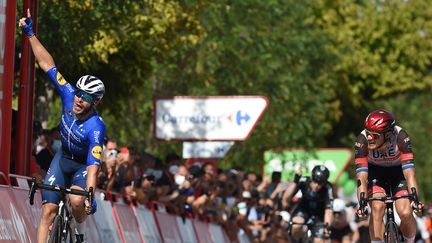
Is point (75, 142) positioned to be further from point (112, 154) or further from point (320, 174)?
point (320, 174)

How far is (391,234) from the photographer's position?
1644 centimetres

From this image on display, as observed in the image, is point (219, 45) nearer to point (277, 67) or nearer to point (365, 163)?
point (277, 67)

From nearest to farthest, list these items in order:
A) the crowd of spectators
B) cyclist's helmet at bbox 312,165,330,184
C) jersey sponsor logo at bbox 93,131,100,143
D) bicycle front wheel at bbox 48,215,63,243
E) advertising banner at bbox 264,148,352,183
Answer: bicycle front wheel at bbox 48,215,63,243, jersey sponsor logo at bbox 93,131,100,143, the crowd of spectators, cyclist's helmet at bbox 312,165,330,184, advertising banner at bbox 264,148,352,183

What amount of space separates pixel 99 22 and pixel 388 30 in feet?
94.6

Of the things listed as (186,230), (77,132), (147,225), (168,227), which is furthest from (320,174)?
(77,132)

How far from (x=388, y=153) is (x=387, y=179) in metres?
0.41

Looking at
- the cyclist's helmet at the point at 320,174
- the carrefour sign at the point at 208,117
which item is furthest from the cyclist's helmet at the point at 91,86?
the carrefour sign at the point at 208,117

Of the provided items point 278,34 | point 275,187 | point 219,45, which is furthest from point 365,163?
point 278,34

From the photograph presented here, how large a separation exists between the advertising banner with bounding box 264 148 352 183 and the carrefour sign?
356 inches

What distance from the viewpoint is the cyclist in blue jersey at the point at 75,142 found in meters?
14.1

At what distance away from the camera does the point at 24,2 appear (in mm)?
16891

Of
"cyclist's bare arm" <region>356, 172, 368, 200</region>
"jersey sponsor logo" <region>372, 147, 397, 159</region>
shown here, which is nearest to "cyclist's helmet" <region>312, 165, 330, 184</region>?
"jersey sponsor logo" <region>372, 147, 397, 159</region>

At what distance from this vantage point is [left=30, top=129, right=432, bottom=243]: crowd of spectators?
19922mm

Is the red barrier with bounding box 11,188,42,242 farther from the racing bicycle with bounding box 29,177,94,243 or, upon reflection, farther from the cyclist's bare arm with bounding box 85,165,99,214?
the cyclist's bare arm with bounding box 85,165,99,214
